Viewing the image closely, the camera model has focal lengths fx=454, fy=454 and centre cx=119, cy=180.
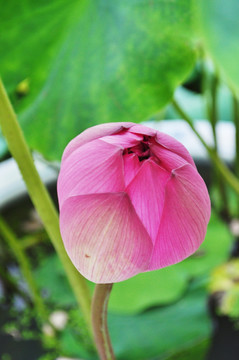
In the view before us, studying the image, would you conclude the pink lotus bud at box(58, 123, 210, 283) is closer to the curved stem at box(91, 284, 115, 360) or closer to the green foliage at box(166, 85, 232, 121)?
the curved stem at box(91, 284, 115, 360)

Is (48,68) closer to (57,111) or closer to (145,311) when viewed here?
(57,111)

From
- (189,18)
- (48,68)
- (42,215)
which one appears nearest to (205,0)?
(189,18)

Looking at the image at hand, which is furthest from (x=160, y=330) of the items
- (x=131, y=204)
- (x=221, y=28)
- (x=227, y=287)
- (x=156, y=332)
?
(x=131, y=204)

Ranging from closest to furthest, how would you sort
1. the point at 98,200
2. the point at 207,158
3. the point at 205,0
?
the point at 98,200 → the point at 205,0 → the point at 207,158

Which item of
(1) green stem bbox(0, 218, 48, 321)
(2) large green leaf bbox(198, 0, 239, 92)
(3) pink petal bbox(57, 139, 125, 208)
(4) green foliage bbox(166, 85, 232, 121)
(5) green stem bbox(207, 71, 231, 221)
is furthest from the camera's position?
(4) green foliage bbox(166, 85, 232, 121)

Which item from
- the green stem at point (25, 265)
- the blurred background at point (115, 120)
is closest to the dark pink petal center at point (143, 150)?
the blurred background at point (115, 120)

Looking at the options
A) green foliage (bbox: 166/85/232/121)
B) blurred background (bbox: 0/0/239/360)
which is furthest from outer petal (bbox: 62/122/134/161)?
green foliage (bbox: 166/85/232/121)

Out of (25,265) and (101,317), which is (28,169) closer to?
(101,317)
